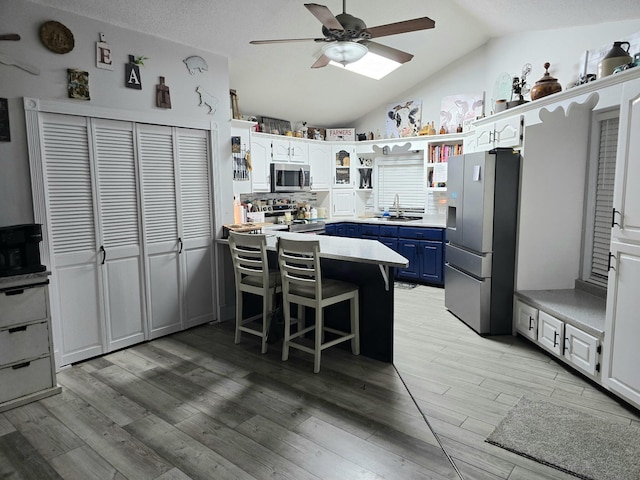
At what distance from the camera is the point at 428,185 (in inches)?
235

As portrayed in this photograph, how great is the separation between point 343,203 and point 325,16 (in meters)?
4.22

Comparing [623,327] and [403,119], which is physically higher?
[403,119]

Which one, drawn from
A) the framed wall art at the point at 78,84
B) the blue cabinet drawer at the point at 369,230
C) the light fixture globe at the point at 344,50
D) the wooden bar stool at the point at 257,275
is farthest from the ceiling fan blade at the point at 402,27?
the blue cabinet drawer at the point at 369,230

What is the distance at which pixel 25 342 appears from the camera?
2.70 meters

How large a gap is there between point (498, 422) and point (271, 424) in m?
1.35

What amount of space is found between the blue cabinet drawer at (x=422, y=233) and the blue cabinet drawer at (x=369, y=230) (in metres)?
0.38

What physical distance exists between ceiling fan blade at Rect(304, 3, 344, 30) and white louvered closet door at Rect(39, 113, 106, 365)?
1978 millimetres

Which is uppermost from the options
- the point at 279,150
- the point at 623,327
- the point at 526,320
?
the point at 279,150

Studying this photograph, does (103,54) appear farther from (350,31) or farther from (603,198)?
(603,198)

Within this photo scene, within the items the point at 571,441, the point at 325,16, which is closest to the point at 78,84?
the point at 325,16

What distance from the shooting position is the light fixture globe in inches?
114

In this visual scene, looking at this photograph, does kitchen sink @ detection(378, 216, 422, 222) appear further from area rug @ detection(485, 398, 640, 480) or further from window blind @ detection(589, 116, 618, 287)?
area rug @ detection(485, 398, 640, 480)

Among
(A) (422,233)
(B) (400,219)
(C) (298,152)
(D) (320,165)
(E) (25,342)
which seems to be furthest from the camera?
(D) (320,165)

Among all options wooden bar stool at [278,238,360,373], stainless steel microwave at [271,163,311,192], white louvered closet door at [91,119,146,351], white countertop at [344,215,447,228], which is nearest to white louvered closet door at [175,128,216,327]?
white louvered closet door at [91,119,146,351]
